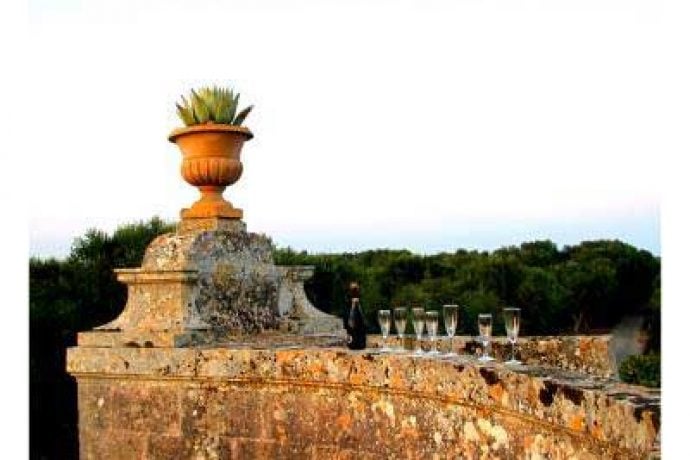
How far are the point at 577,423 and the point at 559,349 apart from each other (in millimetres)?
4190

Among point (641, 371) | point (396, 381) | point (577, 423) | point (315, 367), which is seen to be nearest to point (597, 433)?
point (577, 423)

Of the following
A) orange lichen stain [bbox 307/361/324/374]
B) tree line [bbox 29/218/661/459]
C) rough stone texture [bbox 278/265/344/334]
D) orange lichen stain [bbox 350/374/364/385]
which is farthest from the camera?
tree line [bbox 29/218/661/459]

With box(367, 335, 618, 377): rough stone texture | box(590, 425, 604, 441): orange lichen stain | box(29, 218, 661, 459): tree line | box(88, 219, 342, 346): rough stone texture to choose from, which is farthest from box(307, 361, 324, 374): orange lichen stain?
box(29, 218, 661, 459): tree line

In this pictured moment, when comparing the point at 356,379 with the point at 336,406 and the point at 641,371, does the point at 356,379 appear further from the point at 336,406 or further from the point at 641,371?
the point at 641,371

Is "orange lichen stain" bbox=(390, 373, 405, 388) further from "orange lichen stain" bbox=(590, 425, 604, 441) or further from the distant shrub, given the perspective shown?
the distant shrub

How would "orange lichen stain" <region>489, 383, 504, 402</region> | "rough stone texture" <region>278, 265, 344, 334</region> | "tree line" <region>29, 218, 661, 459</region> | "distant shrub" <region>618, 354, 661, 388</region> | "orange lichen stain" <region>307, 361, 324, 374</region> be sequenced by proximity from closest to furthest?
"orange lichen stain" <region>489, 383, 504, 402</region>, "orange lichen stain" <region>307, 361, 324, 374</region>, "rough stone texture" <region>278, 265, 344, 334</region>, "tree line" <region>29, 218, 661, 459</region>, "distant shrub" <region>618, 354, 661, 388</region>

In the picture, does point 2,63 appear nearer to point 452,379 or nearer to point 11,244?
point 11,244

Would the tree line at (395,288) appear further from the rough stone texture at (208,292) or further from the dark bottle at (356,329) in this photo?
the dark bottle at (356,329)

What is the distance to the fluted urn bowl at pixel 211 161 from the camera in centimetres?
772

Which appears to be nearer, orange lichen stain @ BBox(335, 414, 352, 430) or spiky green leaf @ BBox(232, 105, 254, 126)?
orange lichen stain @ BBox(335, 414, 352, 430)

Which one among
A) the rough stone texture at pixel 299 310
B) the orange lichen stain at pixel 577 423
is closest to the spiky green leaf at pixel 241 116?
the rough stone texture at pixel 299 310

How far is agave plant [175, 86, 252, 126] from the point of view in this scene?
25.6ft

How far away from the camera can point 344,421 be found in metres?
5.88

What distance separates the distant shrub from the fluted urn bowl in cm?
1299
